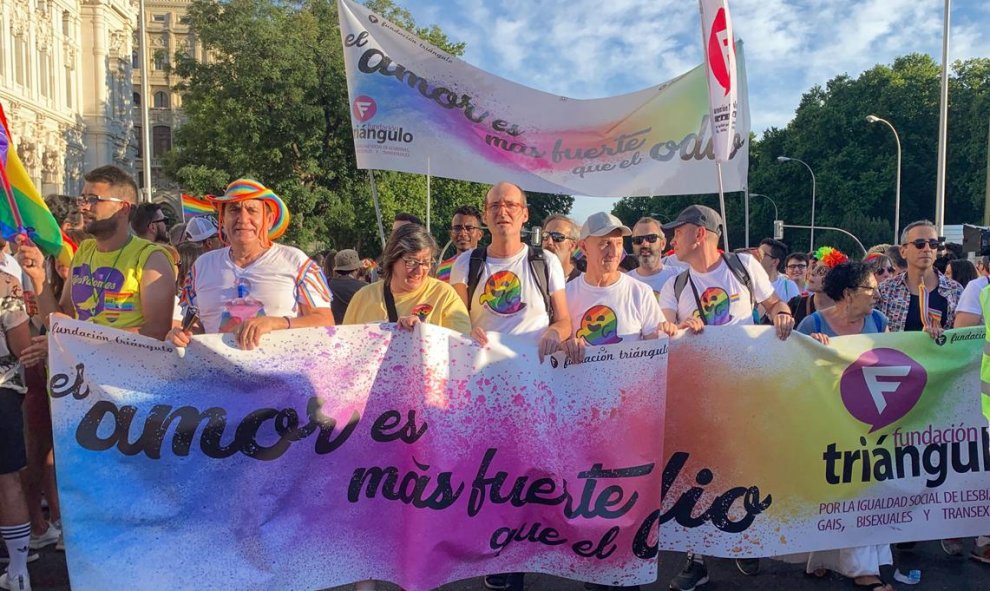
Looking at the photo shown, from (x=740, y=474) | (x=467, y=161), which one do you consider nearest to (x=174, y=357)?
(x=740, y=474)

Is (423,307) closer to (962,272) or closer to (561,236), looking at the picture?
(561,236)

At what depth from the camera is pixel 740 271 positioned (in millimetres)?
4410

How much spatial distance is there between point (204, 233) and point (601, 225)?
12.5 ft

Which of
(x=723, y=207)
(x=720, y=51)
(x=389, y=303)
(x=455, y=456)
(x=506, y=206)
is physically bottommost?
(x=455, y=456)

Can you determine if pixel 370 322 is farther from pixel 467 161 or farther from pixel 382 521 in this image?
pixel 467 161

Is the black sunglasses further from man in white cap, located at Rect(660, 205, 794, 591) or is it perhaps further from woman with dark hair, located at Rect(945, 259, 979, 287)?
woman with dark hair, located at Rect(945, 259, 979, 287)

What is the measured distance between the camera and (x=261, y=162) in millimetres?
26969

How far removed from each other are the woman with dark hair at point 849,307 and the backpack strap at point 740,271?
36 centimetres

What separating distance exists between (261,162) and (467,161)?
21678 mm

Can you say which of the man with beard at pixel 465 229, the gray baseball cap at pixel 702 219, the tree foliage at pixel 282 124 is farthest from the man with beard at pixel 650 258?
the tree foliage at pixel 282 124

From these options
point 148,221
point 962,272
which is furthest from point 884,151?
point 148,221

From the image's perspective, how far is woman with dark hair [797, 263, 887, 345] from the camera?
4074mm

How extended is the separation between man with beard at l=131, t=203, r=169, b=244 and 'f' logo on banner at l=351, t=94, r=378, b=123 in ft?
6.56

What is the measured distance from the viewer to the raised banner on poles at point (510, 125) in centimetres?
714
